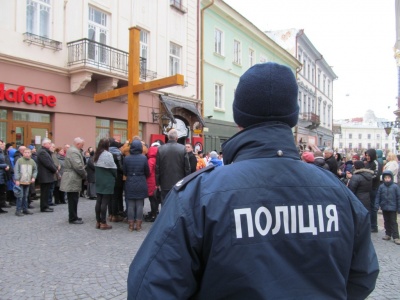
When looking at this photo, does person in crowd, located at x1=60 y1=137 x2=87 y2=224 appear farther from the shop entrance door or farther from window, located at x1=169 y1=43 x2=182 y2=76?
window, located at x1=169 y1=43 x2=182 y2=76

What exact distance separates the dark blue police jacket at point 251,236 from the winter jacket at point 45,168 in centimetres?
829

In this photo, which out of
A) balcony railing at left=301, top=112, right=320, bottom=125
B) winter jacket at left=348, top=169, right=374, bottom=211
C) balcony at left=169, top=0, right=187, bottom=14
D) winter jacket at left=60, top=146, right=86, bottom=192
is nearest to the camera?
winter jacket at left=348, top=169, right=374, bottom=211

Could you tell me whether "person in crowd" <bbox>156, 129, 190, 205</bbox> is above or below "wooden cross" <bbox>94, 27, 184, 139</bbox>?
below

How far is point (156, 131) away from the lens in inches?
652

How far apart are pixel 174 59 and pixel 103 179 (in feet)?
39.4

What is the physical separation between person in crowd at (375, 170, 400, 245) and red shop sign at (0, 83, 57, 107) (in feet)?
33.2

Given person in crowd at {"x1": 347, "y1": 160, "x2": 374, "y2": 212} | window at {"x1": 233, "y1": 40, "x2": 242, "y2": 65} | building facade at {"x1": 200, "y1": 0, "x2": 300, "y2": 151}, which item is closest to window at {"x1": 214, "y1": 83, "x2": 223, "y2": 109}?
building facade at {"x1": 200, "y1": 0, "x2": 300, "y2": 151}

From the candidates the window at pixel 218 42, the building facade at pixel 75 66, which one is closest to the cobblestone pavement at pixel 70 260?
the building facade at pixel 75 66

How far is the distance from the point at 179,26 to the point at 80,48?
6.84 meters

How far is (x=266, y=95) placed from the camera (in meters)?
1.40

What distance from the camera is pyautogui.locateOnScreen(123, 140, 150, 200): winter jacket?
7.00m

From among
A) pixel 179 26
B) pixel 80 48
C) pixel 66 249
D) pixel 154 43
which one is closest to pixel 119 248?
pixel 66 249

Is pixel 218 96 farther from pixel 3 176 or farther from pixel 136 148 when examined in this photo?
pixel 136 148

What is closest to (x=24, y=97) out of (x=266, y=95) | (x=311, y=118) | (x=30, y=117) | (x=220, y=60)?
A: (x=30, y=117)
